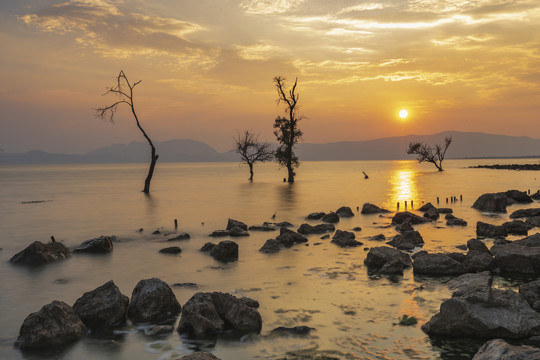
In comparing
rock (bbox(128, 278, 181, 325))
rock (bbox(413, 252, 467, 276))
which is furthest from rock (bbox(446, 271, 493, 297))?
rock (bbox(128, 278, 181, 325))

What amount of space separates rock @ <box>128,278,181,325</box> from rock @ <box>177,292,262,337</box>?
997 millimetres

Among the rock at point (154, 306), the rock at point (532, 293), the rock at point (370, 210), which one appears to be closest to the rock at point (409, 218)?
the rock at point (370, 210)

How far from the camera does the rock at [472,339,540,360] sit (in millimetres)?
6879

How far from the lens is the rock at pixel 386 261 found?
15642 mm

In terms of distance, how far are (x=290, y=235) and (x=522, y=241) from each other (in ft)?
33.8

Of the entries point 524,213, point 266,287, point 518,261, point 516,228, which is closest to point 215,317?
point 266,287

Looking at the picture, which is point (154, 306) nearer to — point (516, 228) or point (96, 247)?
point (96, 247)

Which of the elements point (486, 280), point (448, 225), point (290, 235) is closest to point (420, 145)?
point (448, 225)

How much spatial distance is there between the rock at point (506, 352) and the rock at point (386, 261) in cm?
776

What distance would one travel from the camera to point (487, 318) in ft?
32.8

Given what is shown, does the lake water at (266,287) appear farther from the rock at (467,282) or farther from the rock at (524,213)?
the rock at (524,213)

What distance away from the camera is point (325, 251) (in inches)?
795

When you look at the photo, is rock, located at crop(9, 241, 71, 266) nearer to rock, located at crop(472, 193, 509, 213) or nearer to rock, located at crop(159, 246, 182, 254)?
rock, located at crop(159, 246, 182, 254)

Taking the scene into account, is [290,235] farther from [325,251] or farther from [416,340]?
[416,340]
